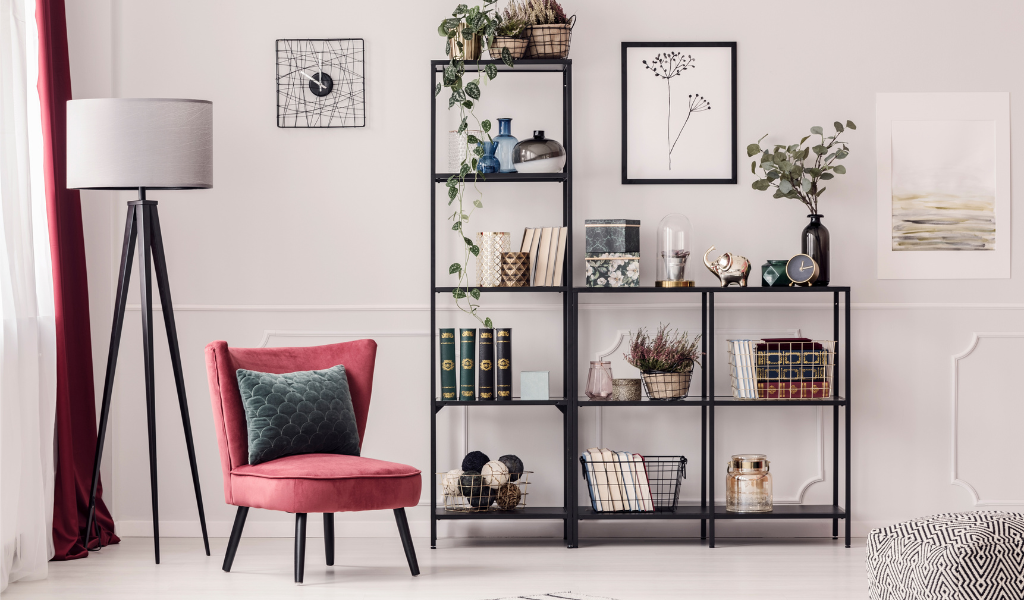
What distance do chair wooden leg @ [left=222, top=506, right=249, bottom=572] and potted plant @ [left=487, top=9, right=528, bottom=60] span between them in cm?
190

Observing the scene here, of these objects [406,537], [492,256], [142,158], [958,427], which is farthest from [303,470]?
[958,427]

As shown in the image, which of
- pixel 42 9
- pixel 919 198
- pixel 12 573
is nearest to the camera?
pixel 12 573

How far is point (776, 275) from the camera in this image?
3.38 meters

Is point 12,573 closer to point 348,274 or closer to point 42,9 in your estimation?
point 348,274

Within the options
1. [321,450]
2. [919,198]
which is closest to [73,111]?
[321,450]

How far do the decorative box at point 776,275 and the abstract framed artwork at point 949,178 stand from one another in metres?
0.56

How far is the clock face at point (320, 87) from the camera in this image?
3607 mm

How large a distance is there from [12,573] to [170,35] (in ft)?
7.07

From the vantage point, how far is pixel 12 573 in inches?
113

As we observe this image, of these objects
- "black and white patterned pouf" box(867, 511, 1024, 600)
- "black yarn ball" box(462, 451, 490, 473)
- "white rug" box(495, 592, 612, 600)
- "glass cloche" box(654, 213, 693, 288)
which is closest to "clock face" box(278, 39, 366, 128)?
"glass cloche" box(654, 213, 693, 288)

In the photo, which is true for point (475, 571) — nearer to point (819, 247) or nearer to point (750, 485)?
point (750, 485)

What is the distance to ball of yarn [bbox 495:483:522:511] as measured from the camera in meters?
3.36

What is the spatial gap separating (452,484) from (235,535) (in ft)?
2.71

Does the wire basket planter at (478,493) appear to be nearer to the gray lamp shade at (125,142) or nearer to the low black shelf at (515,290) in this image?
the low black shelf at (515,290)
